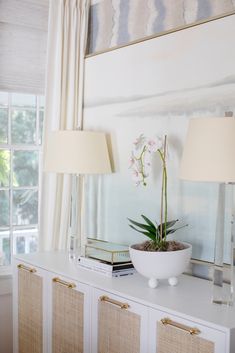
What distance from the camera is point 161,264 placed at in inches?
95.3

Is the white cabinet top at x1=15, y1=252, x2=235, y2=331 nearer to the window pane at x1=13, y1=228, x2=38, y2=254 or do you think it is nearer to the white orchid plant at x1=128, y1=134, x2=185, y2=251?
the white orchid plant at x1=128, y1=134, x2=185, y2=251

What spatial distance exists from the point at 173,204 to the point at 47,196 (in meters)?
1.04

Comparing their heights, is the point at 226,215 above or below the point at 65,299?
above

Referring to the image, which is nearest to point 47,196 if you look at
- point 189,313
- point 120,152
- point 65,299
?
point 120,152

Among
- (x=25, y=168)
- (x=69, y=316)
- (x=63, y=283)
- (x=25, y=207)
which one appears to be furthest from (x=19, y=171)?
(x=69, y=316)

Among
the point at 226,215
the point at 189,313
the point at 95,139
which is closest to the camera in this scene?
the point at 189,313

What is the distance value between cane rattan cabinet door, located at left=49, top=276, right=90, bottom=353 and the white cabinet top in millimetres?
59

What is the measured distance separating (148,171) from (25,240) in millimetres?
1291

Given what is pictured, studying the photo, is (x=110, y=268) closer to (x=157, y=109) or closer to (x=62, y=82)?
(x=157, y=109)

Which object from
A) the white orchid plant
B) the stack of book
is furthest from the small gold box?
the white orchid plant

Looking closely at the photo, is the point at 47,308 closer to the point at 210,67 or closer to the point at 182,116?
the point at 182,116

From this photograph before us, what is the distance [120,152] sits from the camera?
319 centimetres

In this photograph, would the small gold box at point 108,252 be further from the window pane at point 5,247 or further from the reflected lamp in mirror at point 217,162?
the window pane at point 5,247

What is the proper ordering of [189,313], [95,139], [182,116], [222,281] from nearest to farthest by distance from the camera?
[189,313] → [222,281] → [182,116] → [95,139]
